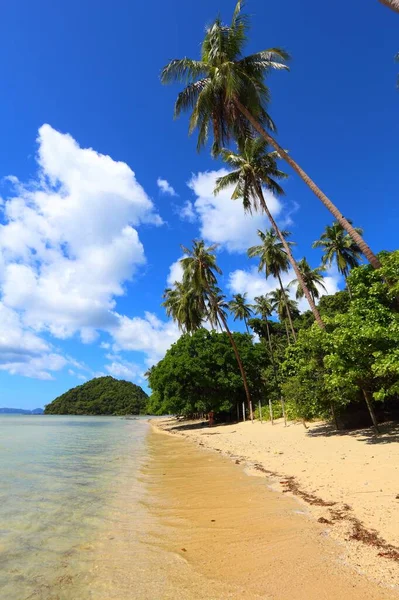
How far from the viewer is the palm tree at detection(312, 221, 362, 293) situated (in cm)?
3594

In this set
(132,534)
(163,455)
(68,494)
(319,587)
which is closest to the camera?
(319,587)

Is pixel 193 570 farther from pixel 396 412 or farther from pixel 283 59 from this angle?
pixel 283 59

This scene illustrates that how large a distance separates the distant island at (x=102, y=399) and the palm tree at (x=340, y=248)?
94.6m

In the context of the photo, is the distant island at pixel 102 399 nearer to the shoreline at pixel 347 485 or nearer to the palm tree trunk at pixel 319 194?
the shoreline at pixel 347 485

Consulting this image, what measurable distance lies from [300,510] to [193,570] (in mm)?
2735

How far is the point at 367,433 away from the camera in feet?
44.6

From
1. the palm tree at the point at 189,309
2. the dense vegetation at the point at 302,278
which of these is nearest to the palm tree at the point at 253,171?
the dense vegetation at the point at 302,278

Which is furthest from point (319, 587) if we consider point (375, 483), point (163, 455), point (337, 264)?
point (337, 264)

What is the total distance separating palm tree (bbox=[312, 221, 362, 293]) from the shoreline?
79.6 ft

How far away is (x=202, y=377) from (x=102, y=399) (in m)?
103

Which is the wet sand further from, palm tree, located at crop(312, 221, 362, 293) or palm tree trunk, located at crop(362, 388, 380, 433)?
palm tree, located at crop(312, 221, 362, 293)

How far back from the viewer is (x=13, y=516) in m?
6.64

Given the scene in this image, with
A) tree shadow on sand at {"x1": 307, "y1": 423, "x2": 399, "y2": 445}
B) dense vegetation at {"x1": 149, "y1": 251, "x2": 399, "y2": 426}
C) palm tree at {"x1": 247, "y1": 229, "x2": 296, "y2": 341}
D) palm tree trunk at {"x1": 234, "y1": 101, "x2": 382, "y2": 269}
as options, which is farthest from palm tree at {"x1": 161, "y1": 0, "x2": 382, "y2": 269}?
palm tree at {"x1": 247, "y1": 229, "x2": 296, "y2": 341}

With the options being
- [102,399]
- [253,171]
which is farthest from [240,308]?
[102,399]
